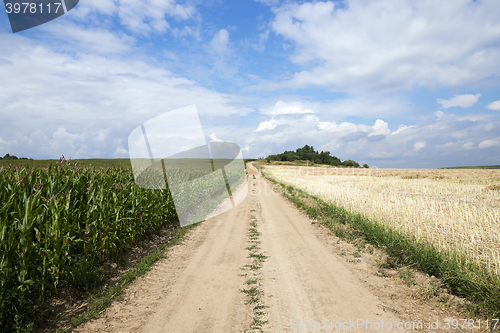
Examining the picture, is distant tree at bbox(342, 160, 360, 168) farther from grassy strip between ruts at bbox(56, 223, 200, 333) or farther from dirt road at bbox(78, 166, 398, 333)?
grassy strip between ruts at bbox(56, 223, 200, 333)

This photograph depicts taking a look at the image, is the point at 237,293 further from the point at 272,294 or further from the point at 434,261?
the point at 434,261

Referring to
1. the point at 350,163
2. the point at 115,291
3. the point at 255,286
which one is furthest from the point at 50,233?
the point at 350,163

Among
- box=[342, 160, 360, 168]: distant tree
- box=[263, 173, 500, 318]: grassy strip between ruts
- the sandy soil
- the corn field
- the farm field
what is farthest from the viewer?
box=[342, 160, 360, 168]: distant tree

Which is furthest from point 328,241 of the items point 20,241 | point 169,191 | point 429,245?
point 20,241

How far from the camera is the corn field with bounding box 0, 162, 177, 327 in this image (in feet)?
12.0

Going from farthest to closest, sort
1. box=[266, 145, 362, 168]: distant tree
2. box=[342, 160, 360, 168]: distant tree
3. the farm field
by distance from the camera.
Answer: box=[266, 145, 362, 168]: distant tree → box=[342, 160, 360, 168]: distant tree → the farm field

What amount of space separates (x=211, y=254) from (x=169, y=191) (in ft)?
14.7

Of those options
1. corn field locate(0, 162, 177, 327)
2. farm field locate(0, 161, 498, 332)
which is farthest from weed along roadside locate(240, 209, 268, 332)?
corn field locate(0, 162, 177, 327)

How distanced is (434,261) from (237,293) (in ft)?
14.8

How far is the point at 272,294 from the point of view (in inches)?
193

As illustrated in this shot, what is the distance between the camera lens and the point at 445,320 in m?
4.17

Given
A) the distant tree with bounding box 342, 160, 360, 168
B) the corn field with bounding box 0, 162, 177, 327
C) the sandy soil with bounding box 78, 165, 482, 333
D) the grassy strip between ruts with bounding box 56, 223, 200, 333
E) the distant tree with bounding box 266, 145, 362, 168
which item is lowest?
the sandy soil with bounding box 78, 165, 482, 333

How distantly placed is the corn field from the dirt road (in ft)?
3.58

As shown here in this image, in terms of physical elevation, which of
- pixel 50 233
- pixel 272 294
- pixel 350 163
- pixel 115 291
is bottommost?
pixel 272 294
